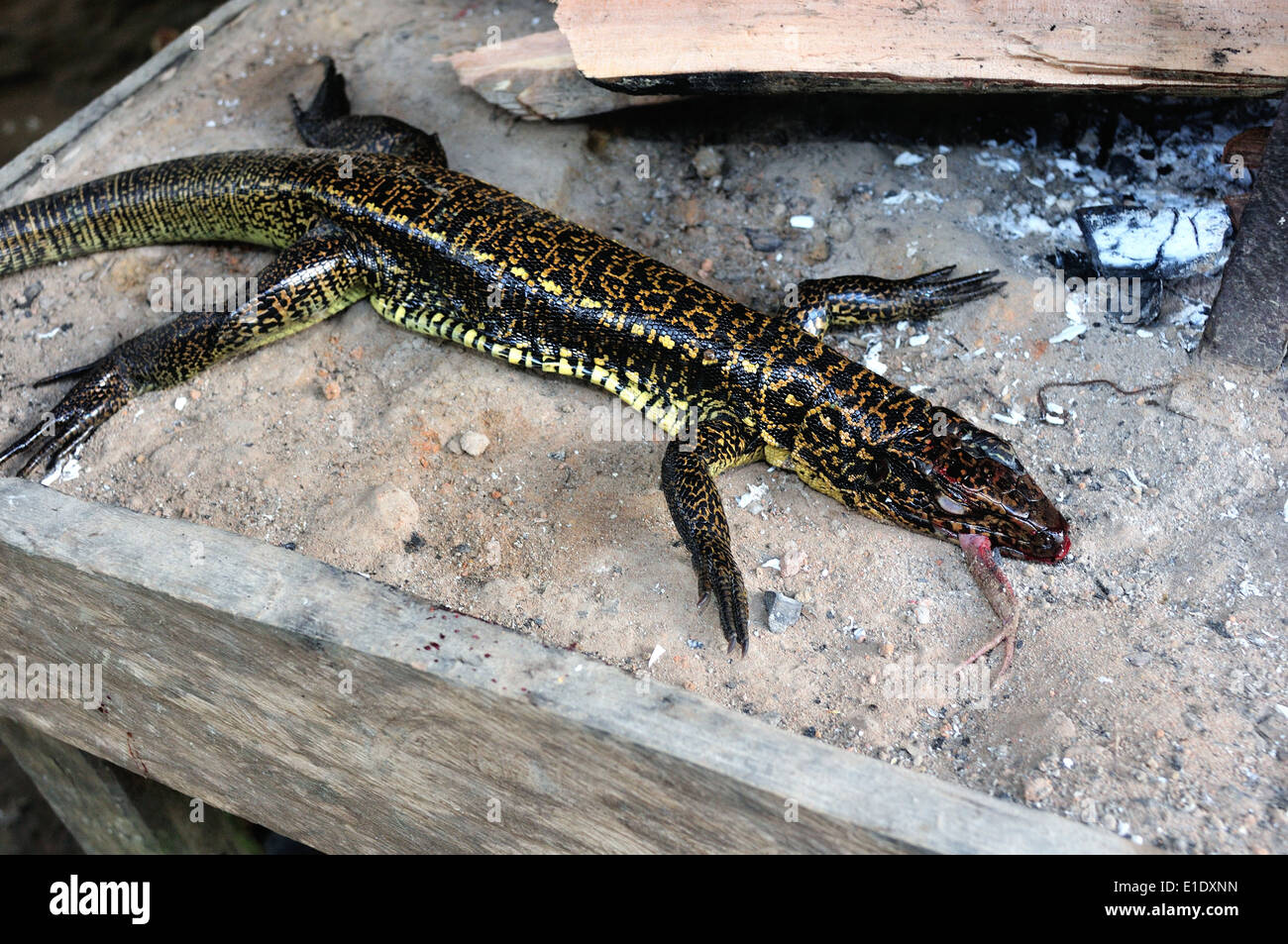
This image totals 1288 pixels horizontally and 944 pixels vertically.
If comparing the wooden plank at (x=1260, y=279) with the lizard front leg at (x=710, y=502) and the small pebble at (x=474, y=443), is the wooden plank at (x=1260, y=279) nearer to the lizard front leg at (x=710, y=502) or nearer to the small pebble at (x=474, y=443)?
the lizard front leg at (x=710, y=502)

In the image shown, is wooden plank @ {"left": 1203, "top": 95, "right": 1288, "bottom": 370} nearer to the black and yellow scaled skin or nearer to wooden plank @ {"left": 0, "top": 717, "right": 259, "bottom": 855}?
the black and yellow scaled skin

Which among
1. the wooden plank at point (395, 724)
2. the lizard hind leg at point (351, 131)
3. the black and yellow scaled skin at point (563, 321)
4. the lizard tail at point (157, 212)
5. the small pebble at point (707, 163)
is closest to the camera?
the wooden plank at point (395, 724)

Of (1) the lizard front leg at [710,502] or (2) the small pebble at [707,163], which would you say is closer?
(1) the lizard front leg at [710,502]

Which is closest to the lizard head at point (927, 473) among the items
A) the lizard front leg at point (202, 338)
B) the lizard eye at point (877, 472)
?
the lizard eye at point (877, 472)

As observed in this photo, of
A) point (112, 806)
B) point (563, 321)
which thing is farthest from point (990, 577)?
point (112, 806)

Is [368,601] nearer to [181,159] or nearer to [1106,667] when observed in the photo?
[1106,667]

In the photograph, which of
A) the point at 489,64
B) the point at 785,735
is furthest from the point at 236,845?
the point at 489,64

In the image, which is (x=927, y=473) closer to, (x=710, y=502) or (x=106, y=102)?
(x=710, y=502)
